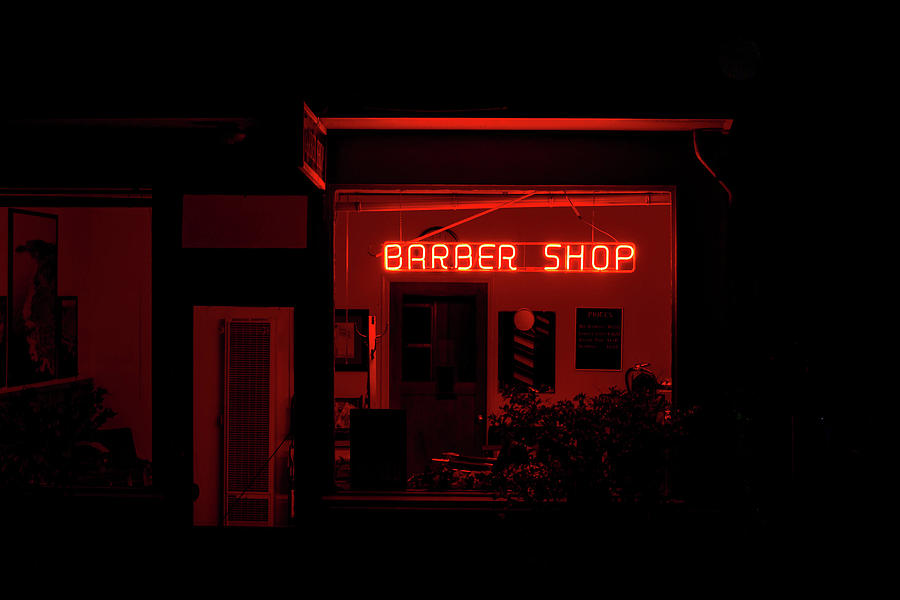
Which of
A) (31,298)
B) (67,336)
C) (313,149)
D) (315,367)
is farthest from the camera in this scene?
(67,336)

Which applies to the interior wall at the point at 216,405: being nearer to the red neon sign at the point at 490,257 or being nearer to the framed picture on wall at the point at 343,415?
the framed picture on wall at the point at 343,415

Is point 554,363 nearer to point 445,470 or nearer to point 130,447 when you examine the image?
point 445,470

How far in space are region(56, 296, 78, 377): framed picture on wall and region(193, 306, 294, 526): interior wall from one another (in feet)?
10.7

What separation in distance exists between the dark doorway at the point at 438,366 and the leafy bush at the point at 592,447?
16.8 ft

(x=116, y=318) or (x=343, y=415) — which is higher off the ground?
(x=116, y=318)

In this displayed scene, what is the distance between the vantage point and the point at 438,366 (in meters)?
8.38

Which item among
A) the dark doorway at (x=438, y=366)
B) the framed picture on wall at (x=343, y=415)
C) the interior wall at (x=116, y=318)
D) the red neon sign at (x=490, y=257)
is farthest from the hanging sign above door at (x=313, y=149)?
the interior wall at (x=116, y=318)

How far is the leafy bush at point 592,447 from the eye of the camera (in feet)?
10.3

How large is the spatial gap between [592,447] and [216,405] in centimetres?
293

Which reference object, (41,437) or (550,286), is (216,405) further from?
(550,286)

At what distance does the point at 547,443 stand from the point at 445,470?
4.88 ft

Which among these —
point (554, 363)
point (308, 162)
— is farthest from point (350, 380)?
point (308, 162)

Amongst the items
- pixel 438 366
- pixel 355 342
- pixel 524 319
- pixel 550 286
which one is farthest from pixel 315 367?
pixel 550 286

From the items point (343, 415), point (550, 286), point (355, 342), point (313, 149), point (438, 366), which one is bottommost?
point (343, 415)
